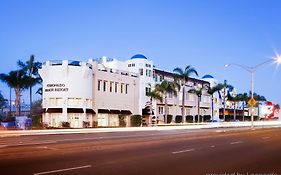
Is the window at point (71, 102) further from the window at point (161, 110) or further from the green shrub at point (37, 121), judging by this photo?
the window at point (161, 110)

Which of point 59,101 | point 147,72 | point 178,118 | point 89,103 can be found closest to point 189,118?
point 178,118

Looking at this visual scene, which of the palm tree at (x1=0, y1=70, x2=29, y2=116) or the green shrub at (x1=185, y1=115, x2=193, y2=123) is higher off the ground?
the palm tree at (x1=0, y1=70, x2=29, y2=116)

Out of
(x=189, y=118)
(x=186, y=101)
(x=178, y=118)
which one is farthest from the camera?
(x=186, y=101)

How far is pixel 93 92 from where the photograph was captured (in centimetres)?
6300

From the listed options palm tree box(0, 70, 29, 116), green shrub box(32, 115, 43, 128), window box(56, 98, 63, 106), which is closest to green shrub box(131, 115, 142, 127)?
window box(56, 98, 63, 106)

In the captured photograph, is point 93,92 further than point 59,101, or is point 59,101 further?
point 93,92

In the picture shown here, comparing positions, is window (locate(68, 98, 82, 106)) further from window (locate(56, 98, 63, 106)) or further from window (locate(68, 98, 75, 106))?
window (locate(56, 98, 63, 106))

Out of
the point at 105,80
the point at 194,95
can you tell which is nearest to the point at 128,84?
the point at 105,80

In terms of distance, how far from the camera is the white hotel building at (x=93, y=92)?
60.4 meters

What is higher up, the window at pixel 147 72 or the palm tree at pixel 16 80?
the window at pixel 147 72

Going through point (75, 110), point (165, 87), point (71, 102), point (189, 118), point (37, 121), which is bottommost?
point (189, 118)

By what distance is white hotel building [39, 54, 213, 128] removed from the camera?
198 ft

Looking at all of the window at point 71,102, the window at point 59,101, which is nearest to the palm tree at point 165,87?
the window at point 71,102

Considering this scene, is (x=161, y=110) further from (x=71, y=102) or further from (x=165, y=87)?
(x=71, y=102)
